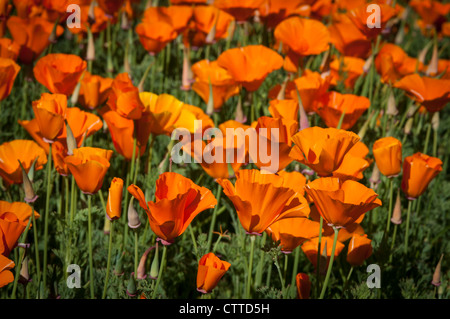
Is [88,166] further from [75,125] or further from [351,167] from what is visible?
[351,167]

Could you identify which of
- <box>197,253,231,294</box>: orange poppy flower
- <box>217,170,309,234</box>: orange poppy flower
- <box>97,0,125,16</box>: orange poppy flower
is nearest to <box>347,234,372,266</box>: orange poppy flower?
<box>217,170,309,234</box>: orange poppy flower

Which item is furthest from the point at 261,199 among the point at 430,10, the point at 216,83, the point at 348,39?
the point at 430,10

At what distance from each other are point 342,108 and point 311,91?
0.11 metres

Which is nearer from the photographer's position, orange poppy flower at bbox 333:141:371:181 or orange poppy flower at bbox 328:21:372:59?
orange poppy flower at bbox 333:141:371:181

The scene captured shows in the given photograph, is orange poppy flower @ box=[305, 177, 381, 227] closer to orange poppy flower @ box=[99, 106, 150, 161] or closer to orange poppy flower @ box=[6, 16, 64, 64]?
orange poppy flower @ box=[99, 106, 150, 161]

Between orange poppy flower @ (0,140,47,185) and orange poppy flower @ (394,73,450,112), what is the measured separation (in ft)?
3.72

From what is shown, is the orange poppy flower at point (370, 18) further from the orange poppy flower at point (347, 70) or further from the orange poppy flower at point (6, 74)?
the orange poppy flower at point (6, 74)

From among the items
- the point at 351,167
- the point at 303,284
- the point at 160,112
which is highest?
the point at 160,112

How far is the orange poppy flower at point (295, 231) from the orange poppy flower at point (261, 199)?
0.11m

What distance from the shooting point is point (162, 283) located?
60.7 inches

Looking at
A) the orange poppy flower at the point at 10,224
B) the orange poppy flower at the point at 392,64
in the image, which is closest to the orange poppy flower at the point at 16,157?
the orange poppy flower at the point at 10,224

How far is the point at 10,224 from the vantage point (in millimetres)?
1141

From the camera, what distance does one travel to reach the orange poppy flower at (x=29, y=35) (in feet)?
6.38

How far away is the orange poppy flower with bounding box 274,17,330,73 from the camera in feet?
6.31
